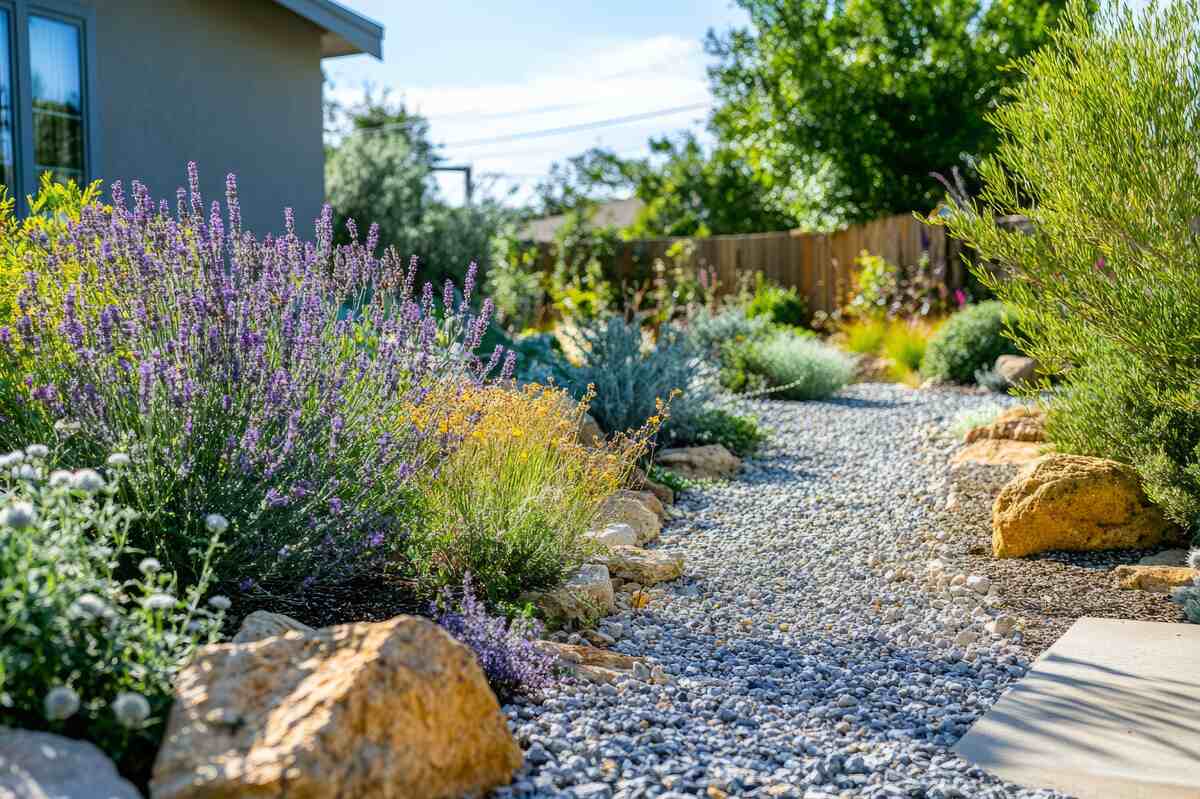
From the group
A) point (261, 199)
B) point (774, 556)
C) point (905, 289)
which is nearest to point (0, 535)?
point (774, 556)

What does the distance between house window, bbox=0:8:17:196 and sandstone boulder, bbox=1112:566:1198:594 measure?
7044 millimetres

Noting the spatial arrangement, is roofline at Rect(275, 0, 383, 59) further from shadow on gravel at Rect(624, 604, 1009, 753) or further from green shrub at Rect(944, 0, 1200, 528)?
shadow on gravel at Rect(624, 604, 1009, 753)

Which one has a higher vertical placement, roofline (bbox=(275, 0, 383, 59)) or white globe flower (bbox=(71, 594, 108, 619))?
roofline (bbox=(275, 0, 383, 59))

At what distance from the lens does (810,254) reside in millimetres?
17016

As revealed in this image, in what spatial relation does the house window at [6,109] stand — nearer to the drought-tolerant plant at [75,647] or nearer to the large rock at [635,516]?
the large rock at [635,516]

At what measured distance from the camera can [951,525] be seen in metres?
5.79

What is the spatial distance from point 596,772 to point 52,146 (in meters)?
6.73

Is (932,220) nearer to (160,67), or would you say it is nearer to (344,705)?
(344,705)

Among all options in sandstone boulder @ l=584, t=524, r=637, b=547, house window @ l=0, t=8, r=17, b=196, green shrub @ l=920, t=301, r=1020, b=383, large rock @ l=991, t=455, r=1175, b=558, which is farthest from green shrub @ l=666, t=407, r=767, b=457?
house window @ l=0, t=8, r=17, b=196

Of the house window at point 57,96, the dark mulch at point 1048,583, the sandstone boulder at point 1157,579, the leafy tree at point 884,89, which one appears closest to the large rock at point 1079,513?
the dark mulch at point 1048,583

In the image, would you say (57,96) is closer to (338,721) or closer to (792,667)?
(792,667)

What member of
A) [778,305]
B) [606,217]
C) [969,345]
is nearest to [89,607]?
[969,345]

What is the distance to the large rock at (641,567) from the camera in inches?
188

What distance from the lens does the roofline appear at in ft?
30.5
